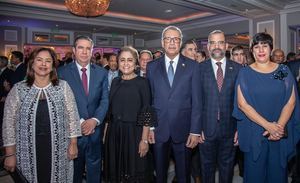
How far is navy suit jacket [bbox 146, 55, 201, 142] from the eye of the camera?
223 cm

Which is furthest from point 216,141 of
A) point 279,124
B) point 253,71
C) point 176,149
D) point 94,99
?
point 94,99

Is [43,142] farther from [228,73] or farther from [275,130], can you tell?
[275,130]

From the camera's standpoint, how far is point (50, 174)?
2064 millimetres

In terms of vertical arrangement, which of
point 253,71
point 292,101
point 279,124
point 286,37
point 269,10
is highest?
point 269,10

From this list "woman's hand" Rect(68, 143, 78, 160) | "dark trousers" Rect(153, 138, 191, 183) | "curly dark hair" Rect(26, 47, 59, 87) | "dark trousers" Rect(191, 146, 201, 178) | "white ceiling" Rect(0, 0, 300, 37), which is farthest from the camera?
"white ceiling" Rect(0, 0, 300, 37)

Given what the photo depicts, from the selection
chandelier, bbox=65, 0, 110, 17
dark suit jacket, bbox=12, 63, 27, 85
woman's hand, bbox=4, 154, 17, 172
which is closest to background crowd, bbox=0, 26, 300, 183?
woman's hand, bbox=4, 154, 17, 172

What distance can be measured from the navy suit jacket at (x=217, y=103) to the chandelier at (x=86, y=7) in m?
4.68

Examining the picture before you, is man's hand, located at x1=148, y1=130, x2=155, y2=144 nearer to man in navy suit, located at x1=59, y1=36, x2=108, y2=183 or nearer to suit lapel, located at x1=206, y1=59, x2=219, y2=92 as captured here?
man in navy suit, located at x1=59, y1=36, x2=108, y2=183

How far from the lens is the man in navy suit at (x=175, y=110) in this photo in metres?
2.23

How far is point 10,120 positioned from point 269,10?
8.14m

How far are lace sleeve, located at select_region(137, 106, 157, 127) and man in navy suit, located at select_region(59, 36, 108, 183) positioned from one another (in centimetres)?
40

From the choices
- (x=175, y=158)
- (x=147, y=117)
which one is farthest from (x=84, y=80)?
(x=175, y=158)

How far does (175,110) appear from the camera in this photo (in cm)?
223

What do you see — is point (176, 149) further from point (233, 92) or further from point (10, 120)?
point (10, 120)
